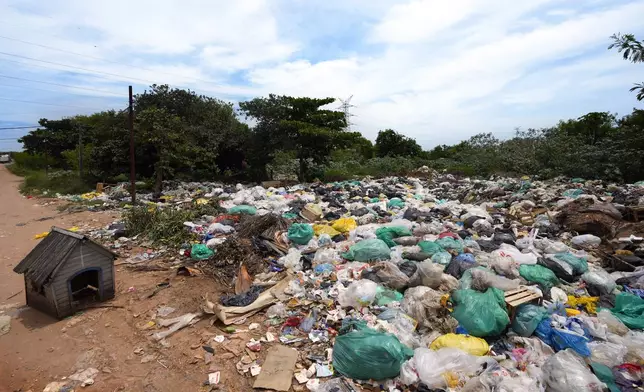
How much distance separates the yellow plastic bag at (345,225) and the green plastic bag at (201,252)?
227cm

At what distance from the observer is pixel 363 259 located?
467 cm

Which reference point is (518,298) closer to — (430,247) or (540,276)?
(540,276)

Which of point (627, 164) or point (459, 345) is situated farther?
point (627, 164)

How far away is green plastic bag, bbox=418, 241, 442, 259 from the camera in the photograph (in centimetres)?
467

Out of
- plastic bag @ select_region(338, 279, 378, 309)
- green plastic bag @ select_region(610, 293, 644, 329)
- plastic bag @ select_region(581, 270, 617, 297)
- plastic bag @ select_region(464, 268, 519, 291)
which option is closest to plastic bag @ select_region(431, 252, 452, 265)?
plastic bag @ select_region(464, 268, 519, 291)

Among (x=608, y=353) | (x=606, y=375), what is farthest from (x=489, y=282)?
(x=606, y=375)

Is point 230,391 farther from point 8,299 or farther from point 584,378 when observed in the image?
point 8,299

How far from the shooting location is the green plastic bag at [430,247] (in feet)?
15.3

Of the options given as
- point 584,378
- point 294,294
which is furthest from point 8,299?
point 584,378

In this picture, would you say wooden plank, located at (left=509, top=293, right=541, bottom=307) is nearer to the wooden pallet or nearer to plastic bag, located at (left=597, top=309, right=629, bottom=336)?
the wooden pallet

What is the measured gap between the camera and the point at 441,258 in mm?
4309

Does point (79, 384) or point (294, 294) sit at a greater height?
point (294, 294)

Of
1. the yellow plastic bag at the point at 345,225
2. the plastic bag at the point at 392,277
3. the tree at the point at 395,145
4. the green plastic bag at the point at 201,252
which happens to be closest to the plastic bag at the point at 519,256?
the plastic bag at the point at 392,277

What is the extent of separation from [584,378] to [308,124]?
12.6m
